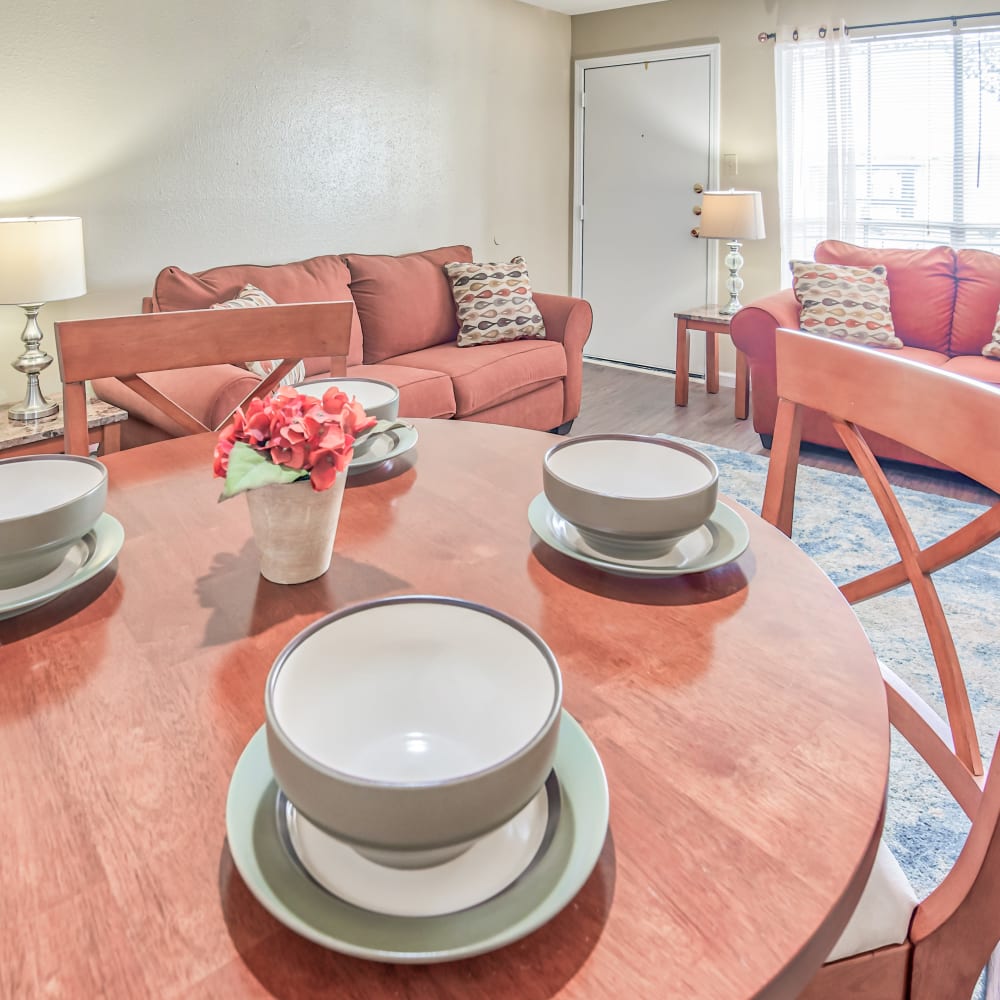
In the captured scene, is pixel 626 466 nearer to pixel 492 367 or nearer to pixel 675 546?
pixel 675 546

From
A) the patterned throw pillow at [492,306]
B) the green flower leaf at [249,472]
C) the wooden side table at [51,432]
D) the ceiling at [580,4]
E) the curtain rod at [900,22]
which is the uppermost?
the ceiling at [580,4]

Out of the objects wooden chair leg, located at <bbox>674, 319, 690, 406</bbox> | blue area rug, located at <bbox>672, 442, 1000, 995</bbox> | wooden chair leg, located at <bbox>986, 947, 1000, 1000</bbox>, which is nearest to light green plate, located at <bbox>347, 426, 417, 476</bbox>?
wooden chair leg, located at <bbox>986, 947, 1000, 1000</bbox>

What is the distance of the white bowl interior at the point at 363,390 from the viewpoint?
131 centimetres

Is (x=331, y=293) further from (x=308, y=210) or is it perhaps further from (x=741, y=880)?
(x=741, y=880)

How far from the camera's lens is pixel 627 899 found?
495 millimetres

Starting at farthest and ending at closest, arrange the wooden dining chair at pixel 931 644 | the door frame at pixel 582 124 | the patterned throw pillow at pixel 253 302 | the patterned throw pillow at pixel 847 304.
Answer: the door frame at pixel 582 124 < the patterned throw pillow at pixel 847 304 < the patterned throw pillow at pixel 253 302 < the wooden dining chair at pixel 931 644

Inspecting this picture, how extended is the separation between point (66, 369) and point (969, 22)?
450 cm

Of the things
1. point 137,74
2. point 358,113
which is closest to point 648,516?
point 137,74

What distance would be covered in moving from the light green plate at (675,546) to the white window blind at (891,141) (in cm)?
413

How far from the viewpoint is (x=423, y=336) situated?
13.5 feet

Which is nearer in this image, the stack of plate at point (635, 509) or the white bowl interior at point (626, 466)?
the stack of plate at point (635, 509)

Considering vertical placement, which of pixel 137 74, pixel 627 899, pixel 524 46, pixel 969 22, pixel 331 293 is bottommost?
pixel 627 899

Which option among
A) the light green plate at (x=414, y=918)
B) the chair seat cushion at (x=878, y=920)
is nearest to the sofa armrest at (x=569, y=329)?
the chair seat cushion at (x=878, y=920)

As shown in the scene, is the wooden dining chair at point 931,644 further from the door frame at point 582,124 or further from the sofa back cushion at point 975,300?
the door frame at point 582,124
